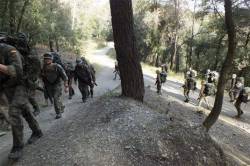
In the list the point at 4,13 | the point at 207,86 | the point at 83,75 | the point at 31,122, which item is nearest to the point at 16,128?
the point at 31,122

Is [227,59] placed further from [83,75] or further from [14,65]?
[14,65]

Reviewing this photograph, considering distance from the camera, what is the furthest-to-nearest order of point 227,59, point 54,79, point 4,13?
point 4,13 → point 227,59 → point 54,79

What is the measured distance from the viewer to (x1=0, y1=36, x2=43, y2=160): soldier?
6.44m

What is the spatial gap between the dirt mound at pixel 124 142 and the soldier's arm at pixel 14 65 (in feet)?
5.02

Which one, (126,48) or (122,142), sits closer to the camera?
(122,142)

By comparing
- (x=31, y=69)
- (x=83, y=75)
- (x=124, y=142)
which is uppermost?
(x=31, y=69)

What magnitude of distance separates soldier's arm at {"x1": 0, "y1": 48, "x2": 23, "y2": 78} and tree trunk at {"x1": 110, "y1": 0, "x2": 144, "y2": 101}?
248 centimetres

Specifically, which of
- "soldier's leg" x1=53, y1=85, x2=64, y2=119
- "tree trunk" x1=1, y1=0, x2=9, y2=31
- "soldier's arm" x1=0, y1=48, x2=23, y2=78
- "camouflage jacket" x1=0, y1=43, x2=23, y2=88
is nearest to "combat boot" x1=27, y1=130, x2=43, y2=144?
"camouflage jacket" x1=0, y1=43, x2=23, y2=88

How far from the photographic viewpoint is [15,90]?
6.75 m

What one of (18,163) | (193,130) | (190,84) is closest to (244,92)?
(190,84)

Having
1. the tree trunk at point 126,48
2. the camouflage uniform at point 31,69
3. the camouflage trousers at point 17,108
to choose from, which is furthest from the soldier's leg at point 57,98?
the camouflage trousers at point 17,108

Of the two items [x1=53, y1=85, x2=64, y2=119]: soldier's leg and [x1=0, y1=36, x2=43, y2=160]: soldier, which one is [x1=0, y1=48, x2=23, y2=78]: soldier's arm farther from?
[x1=53, y1=85, x2=64, y2=119]: soldier's leg

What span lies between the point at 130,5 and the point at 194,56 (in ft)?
177

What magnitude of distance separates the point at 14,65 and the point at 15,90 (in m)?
0.54
